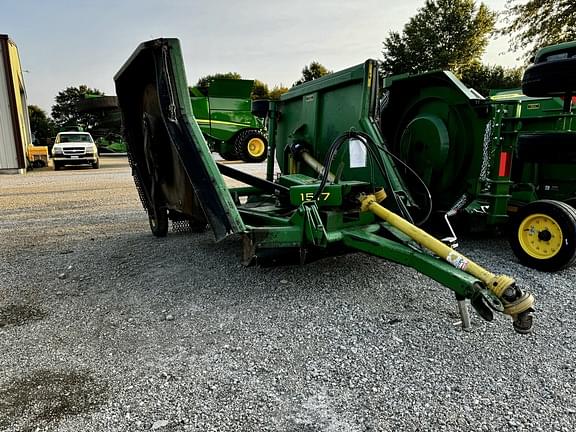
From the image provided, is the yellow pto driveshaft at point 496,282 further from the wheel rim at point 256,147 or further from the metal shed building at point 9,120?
the metal shed building at point 9,120

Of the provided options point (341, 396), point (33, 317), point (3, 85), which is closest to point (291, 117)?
point (33, 317)

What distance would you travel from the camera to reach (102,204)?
7969 millimetres

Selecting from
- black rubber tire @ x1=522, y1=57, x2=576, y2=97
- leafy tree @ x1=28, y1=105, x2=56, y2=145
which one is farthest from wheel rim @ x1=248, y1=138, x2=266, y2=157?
leafy tree @ x1=28, y1=105, x2=56, y2=145

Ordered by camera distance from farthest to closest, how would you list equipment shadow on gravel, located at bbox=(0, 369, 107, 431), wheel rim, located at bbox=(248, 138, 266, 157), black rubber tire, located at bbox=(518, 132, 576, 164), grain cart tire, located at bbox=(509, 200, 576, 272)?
1. wheel rim, located at bbox=(248, 138, 266, 157)
2. grain cart tire, located at bbox=(509, 200, 576, 272)
3. black rubber tire, located at bbox=(518, 132, 576, 164)
4. equipment shadow on gravel, located at bbox=(0, 369, 107, 431)

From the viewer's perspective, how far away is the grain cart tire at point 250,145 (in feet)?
48.9

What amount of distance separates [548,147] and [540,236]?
0.85 metres

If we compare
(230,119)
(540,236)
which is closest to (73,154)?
(230,119)

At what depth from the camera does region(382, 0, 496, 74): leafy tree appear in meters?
34.6

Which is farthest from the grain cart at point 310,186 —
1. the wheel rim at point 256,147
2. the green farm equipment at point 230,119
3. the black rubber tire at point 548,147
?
the wheel rim at point 256,147

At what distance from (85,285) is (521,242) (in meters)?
3.84

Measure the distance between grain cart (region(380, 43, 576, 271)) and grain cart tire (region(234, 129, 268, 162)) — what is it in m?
10.2

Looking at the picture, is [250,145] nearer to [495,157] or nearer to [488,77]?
[495,157]

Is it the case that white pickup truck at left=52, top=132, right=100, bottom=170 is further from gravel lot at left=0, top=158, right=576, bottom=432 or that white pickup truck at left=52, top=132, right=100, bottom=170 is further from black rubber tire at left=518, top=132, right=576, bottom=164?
black rubber tire at left=518, top=132, right=576, bottom=164

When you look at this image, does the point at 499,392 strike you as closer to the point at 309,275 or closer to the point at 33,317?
the point at 309,275
